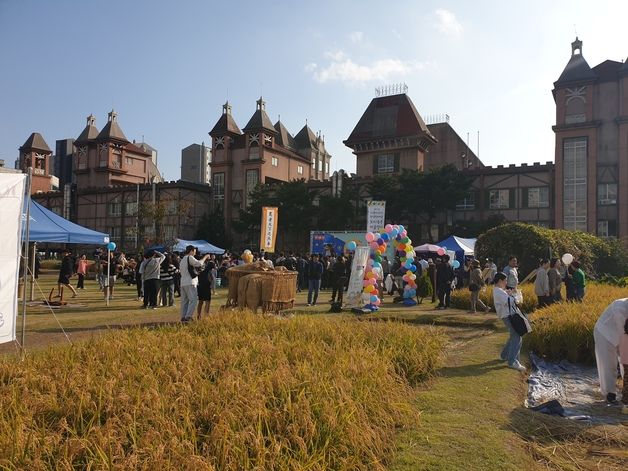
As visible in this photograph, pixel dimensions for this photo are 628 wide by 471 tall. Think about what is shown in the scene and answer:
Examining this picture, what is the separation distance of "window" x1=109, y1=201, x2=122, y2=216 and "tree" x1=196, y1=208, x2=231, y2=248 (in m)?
10.5

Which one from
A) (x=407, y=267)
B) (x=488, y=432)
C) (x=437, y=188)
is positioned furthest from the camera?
(x=437, y=188)

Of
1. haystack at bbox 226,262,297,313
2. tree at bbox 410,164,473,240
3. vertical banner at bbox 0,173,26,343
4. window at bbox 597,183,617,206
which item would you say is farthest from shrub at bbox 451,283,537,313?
window at bbox 597,183,617,206

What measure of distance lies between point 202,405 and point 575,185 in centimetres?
3810

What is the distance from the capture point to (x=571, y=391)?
697cm

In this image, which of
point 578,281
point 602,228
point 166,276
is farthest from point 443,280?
point 602,228

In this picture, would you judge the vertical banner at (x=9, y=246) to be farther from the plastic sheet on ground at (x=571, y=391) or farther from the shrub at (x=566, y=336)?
the shrub at (x=566, y=336)

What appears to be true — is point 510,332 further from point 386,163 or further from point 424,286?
point 386,163

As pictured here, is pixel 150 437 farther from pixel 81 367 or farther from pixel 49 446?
pixel 81 367

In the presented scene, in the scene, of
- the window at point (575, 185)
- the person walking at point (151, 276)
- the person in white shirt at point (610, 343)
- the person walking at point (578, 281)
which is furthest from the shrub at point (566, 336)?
the window at point (575, 185)

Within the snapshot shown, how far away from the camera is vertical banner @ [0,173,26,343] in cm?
613

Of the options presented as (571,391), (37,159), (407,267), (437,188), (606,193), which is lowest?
(571,391)

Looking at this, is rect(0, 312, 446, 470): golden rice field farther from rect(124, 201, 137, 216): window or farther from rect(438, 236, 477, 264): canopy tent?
rect(124, 201, 137, 216): window

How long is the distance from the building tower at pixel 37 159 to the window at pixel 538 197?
2074 inches

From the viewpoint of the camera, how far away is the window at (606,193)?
3520cm
